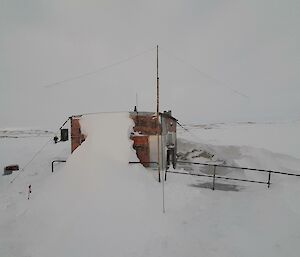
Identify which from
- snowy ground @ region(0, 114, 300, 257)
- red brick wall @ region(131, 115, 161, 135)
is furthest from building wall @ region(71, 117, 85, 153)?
red brick wall @ region(131, 115, 161, 135)

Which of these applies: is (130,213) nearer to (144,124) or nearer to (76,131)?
(144,124)

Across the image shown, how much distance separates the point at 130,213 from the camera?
378 inches

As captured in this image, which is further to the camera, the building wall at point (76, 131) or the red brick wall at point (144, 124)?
the building wall at point (76, 131)

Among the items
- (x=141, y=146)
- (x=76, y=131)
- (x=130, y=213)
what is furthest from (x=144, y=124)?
(x=130, y=213)

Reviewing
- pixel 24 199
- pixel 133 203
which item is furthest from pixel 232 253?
pixel 24 199

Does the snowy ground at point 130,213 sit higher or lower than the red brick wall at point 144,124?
lower

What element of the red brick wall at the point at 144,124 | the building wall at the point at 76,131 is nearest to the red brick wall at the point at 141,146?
the red brick wall at the point at 144,124

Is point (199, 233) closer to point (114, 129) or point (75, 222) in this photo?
point (75, 222)

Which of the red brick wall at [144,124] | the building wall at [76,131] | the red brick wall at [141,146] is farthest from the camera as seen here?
→ the building wall at [76,131]

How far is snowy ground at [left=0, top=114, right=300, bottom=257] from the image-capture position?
792 centimetres

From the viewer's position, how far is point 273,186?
12891 millimetres

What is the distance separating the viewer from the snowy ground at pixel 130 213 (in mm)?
7918

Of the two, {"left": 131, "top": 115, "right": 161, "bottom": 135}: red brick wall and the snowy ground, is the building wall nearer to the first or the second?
the snowy ground

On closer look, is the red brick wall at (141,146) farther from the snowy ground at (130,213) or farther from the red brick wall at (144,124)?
the snowy ground at (130,213)
